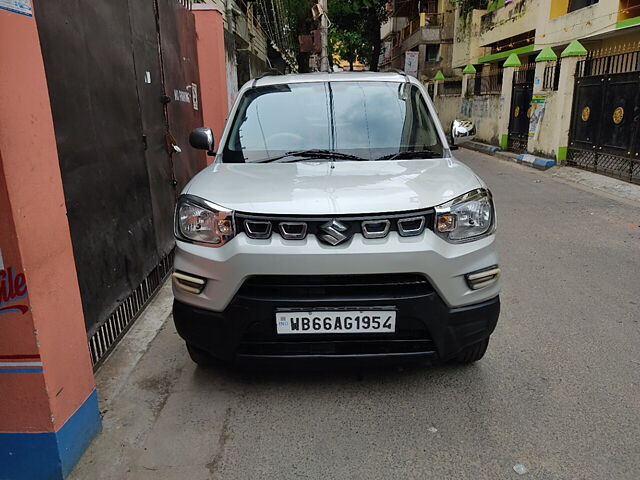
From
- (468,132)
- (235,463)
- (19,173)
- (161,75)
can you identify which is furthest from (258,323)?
(161,75)

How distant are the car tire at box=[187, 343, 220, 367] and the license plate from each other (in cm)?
59

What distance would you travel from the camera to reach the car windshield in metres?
3.53

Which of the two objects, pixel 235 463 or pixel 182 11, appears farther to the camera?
pixel 182 11

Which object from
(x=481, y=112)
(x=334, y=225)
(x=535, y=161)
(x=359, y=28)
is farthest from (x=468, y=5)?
(x=334, y=225)

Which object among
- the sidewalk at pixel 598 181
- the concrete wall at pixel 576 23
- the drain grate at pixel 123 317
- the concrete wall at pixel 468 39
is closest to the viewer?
the drain grate at pixel 123 317

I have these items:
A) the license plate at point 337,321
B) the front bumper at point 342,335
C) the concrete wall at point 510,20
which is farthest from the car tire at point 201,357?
the concrete wall at point 510,20

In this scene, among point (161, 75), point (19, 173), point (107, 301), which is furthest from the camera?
point (161, 75)

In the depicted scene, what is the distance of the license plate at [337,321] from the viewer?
2.56 m

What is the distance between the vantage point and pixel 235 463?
2396mm

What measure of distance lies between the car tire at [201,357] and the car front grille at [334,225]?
84 centimetres

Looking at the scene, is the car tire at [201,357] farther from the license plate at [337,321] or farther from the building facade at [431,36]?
the building facade at [431,36]

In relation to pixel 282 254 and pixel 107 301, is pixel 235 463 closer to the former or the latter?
pixel 282 254

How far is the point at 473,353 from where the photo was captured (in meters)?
3.14

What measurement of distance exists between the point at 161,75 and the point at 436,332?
3937mm
